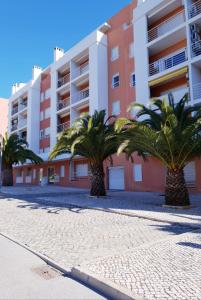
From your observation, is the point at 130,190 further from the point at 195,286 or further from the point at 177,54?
the point at 195,286

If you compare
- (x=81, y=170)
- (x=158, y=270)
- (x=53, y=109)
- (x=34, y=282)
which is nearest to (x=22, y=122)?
(x=53, y=109)

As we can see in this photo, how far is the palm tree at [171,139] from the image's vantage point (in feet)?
43.1

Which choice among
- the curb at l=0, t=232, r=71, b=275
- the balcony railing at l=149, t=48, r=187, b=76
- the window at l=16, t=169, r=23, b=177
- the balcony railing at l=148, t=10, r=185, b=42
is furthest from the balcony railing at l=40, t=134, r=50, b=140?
the curb at l=0, t=232, r=71, b=275

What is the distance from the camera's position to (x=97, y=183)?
19.6 meters

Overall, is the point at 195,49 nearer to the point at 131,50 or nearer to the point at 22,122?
the point at 131,50

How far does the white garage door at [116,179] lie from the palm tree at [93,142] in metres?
7.48

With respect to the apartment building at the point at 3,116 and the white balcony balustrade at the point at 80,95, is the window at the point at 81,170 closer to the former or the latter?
the white balcony balustrade at the point at 80,95

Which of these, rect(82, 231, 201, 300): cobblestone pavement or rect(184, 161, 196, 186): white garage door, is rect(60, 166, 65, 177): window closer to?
rect(184, 161, 196, 186): white garage door

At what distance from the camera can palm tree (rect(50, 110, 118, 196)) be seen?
18469mm

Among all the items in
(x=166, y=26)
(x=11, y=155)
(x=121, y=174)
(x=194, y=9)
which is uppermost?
(x=166, y=26)

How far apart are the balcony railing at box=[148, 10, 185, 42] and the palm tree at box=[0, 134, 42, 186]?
19.6m

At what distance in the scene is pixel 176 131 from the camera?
1316cm

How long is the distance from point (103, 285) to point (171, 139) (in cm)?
968

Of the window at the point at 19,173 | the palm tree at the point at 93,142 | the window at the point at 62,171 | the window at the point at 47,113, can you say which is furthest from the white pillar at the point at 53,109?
the palm tree at the point at 93,142
